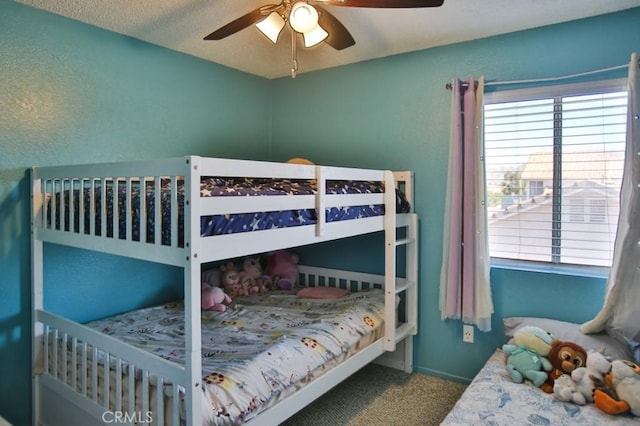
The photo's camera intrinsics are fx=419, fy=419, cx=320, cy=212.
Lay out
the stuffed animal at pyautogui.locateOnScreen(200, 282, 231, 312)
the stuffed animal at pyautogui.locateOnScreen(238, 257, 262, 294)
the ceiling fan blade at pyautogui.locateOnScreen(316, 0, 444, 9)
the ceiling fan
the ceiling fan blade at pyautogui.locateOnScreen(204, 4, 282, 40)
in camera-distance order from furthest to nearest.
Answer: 1. the stuffed animal at pyautogui.locateOnScreen(238, 257, 262, 294)
2. the stuffed animal at pyautogui.locateOnScreen(200, 282, 231, 312)
3. the ceiling fan blade at pyautogui.locateOnScreen(204, 4, 282, 40)
4. the ceiling fan
5. the ceiling fan blade at pyautogui.locateOnScreen(316, 0, 444, 9)

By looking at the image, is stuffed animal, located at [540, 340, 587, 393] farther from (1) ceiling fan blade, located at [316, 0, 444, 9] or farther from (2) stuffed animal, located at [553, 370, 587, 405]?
(1) ceiling fan blade, located at [316, 0, 444, 9]

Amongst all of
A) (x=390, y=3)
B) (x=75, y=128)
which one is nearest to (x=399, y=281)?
(x=390, y=3)

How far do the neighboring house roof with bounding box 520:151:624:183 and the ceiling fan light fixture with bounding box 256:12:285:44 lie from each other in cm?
170

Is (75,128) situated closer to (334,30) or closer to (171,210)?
(171,210)

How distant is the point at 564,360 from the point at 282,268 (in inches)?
77.7

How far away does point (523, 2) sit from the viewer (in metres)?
2.23

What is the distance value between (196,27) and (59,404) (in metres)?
2.23

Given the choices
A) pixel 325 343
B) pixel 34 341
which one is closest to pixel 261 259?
pixel 325 343

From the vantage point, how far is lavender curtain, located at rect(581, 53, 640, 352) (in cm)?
216

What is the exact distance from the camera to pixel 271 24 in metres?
2.06

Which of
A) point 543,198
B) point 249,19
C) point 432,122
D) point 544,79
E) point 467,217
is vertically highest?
point 249,19

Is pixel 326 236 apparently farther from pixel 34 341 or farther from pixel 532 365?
pixel 34 341

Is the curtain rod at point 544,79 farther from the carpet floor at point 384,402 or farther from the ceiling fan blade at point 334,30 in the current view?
the carpet floor at point 384,402

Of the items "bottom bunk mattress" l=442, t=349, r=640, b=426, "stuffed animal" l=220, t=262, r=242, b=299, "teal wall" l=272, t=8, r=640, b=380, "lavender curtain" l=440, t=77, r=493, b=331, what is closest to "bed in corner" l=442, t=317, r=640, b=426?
"bottom bunk mattress" l=442, t=349, r=640, b=426
